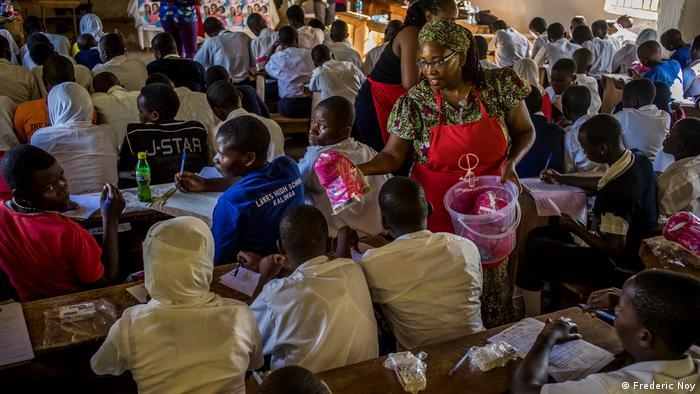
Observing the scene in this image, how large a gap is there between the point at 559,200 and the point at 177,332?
7.17 ft

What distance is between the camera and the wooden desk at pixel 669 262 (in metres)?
2.50

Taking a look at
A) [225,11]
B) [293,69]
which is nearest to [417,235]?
[293,69]

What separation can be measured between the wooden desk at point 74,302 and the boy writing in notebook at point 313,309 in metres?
0.34

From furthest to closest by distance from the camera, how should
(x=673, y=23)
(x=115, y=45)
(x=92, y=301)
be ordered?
Result: 1. (x=673, y=23)
2. (x=115, y=45)
3. (x=92, y=301)

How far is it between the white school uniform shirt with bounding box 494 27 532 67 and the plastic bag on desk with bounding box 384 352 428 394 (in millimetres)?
6565

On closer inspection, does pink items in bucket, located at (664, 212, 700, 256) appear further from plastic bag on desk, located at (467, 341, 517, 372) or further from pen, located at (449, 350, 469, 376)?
pen, located at (449, 350, 469, 376)

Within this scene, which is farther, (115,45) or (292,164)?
(115,45)

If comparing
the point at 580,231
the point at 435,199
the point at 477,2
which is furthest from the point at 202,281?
the point at 477,2

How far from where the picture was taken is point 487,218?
2410mm

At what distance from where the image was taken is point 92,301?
2156 mm

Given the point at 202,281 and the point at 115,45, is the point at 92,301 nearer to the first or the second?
the point at 202,281

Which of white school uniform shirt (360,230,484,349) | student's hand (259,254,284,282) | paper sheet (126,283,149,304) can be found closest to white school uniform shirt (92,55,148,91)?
paper sheet (126,283,149,304)

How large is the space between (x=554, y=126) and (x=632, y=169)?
113cm

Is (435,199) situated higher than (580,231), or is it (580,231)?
(435,199)
